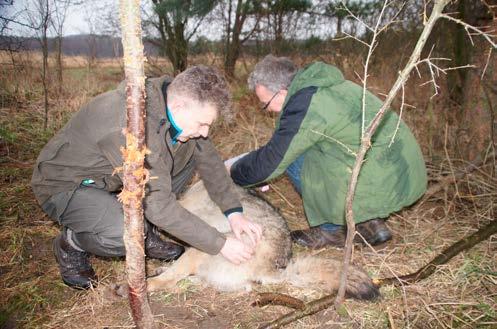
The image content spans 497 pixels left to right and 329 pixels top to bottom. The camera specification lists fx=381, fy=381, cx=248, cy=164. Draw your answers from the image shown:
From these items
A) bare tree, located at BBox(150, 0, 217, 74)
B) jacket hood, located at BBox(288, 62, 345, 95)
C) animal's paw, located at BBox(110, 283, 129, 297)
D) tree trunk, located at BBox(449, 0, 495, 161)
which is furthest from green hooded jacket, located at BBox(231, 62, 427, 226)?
bare tree, located at BBox(150, 0, 217, 74)

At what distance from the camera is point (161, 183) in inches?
88.6

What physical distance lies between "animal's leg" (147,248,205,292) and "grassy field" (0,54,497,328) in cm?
9

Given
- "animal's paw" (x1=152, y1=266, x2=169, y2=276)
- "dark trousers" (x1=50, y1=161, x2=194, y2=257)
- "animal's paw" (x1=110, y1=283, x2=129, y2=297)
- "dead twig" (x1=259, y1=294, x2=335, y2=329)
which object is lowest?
Answer: "animal's paw" (x1=152, y1=266, x2=169, y2=276)

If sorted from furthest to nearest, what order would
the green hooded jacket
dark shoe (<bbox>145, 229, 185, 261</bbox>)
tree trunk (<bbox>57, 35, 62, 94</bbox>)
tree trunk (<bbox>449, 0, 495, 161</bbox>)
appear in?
tree trunk (<bbox>57, 35, 62, 94</bbox>) → tree trunk (<bbox>449, 0, 495, 161</bbox>) → dark shoe (<bbox>145, 229, 185, 261</bbox>) → the green hooded jacket

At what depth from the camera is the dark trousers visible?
2699 millimetres

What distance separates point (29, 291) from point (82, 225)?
616 millimetres

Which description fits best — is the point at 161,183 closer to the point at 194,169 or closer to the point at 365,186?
the point at 194,169

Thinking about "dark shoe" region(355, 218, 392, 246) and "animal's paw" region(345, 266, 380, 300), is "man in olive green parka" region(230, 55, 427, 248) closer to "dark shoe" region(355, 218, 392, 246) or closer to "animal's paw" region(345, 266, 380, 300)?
"dark shoe" region(355, 218, 392, 246)

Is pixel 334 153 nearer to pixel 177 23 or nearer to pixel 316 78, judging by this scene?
pixel 316 78

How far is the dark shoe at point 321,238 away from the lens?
365cm

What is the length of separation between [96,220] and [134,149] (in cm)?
119

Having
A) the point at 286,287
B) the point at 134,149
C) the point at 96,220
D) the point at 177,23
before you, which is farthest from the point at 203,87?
the point at 177,23

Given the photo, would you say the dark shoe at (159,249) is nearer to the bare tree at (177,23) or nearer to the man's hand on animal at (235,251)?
the man's hand on animal at (235,251)

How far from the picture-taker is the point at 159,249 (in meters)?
3.23
